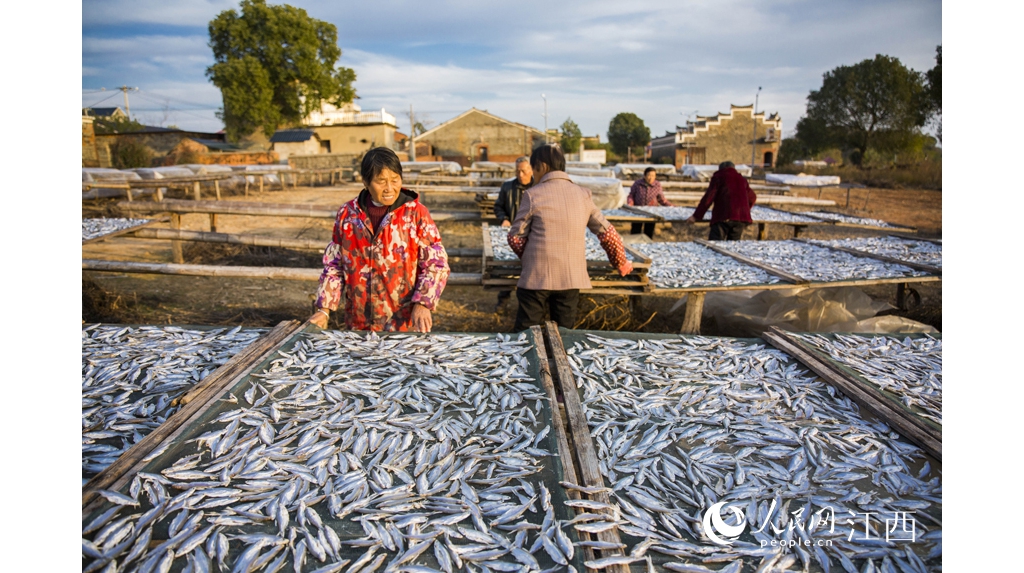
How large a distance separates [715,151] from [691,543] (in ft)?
154

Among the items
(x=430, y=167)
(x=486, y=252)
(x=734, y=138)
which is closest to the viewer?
(x=486, y=252)

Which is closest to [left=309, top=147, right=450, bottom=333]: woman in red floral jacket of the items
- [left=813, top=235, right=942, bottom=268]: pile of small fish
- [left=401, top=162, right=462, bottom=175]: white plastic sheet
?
[left=813, top=235, right=942, bottom=268]: pile of small fish

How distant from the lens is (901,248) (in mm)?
6289

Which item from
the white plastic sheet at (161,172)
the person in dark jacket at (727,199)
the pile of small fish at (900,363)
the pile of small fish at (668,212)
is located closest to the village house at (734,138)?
the pile of small fish at (668,212)

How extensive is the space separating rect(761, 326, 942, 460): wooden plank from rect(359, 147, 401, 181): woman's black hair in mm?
2269

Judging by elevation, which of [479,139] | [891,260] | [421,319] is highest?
[479,139]

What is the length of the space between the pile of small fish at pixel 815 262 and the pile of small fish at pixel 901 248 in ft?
0.98

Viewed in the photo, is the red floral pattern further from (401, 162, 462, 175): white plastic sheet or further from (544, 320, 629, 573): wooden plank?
(401, 162, 462, 175): white plastic sheet

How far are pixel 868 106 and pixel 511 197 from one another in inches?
1480

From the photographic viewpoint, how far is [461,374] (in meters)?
2.30

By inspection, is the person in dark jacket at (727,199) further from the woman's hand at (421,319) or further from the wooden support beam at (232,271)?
the woman's hand at (421,319)

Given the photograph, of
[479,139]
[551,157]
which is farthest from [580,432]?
[479,139]

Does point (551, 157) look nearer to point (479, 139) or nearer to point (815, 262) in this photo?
point (815, 262)
